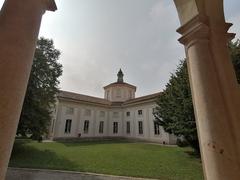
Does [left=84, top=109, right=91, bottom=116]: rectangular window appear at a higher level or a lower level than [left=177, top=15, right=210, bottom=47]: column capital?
higher

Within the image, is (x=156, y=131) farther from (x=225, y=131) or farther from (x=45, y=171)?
(x=225, y=131)

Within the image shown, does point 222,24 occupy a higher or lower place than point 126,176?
higher

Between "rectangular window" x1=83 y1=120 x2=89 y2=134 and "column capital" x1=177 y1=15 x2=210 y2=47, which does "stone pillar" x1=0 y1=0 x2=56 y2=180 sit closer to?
"column capital" x1=177 y1=15 x2=210 y2=47

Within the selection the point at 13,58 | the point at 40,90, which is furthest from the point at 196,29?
the point at 40,90

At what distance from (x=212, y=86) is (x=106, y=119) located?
92.0 ft

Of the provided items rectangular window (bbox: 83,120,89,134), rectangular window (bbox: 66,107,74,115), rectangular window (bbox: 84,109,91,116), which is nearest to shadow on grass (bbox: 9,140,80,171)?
rectangular window (bbox: 66,107,74,115)

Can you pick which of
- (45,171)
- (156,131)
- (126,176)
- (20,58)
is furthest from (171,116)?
(156,131)

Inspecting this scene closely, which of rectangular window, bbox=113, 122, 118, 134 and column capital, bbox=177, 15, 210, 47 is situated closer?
column capital, bbox=177, 15, 210, 47

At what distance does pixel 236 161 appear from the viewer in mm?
1613

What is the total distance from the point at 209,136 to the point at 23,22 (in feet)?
7.84

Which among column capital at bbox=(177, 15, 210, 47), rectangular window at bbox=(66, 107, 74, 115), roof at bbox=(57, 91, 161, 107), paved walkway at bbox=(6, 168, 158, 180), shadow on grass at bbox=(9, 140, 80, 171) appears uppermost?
roof at bbox=(57, 91, 161, 107)

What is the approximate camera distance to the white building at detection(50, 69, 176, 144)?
74.7 feet

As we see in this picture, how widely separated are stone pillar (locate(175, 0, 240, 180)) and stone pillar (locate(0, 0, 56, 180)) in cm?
204

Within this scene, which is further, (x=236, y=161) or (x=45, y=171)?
(x=45, y=171)
